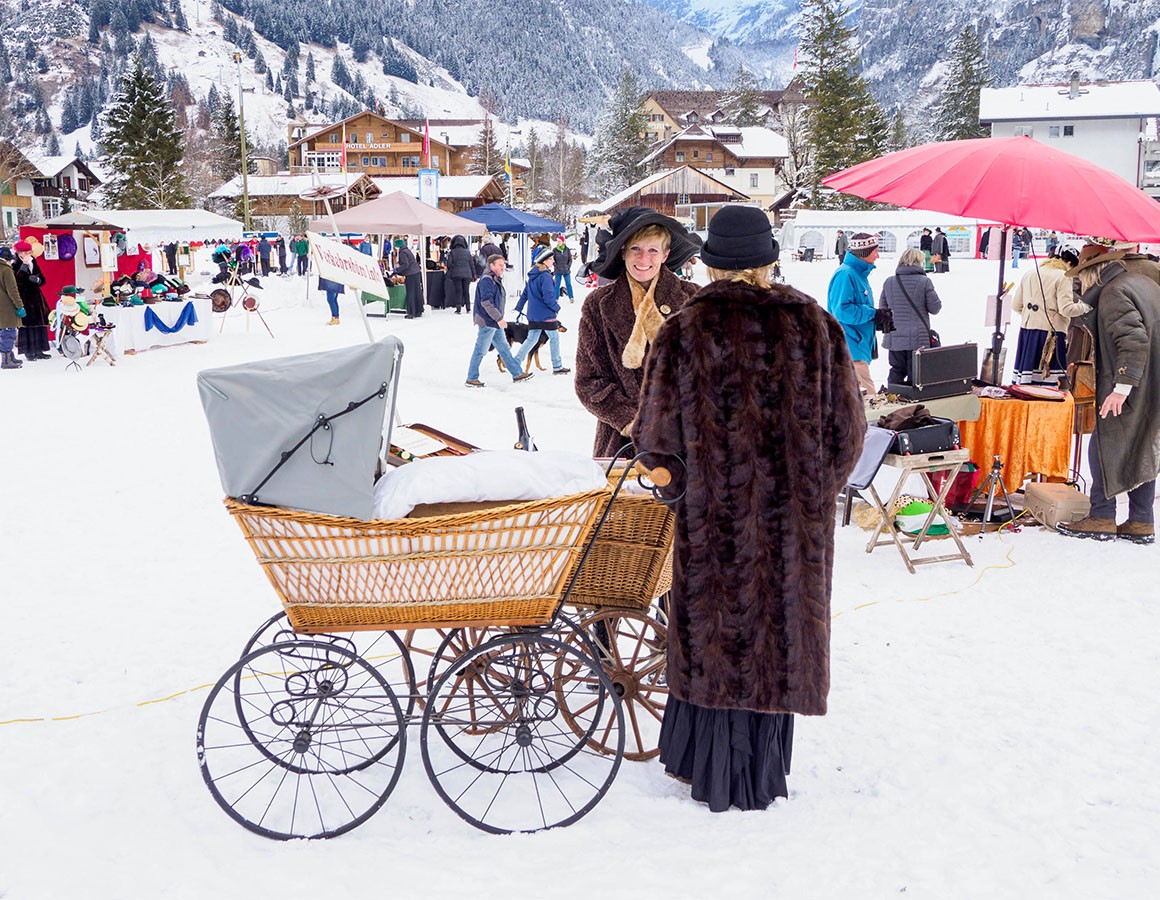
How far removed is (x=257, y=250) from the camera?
40500mm

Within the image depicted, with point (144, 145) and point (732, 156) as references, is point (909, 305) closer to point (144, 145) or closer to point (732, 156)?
point (144, 145)

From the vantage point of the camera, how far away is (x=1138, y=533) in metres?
6.53

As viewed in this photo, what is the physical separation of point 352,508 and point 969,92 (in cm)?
7102

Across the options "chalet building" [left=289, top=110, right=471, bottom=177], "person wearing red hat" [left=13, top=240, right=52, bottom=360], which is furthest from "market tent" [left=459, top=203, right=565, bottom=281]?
"chalet building" [left=289, top=110, right=471, bottom=177]

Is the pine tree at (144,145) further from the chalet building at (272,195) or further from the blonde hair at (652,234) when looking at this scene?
the blonde hair at (652,234)

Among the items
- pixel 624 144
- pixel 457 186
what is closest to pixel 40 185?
pixel 457 186

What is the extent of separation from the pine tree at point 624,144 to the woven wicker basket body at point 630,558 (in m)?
72.0

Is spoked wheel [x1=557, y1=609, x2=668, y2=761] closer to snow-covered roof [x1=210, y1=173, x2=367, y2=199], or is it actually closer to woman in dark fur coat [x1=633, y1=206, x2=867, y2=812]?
woman in dark fur coat [x1=633, y1=206, x2=867, y2=812]

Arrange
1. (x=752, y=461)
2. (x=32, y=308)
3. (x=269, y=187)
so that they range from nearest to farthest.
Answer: (x=752, y=461) < (x=32, y=308) < (x=269, y=187)

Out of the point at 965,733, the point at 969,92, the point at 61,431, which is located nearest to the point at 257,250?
the point at 61,431

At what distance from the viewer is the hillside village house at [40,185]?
58.3 m

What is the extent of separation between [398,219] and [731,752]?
17344mm

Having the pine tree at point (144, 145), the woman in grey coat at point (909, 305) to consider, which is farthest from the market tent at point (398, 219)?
the pine tree at point (144, 145)

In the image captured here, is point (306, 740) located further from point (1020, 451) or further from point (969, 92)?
point (969, 92)
